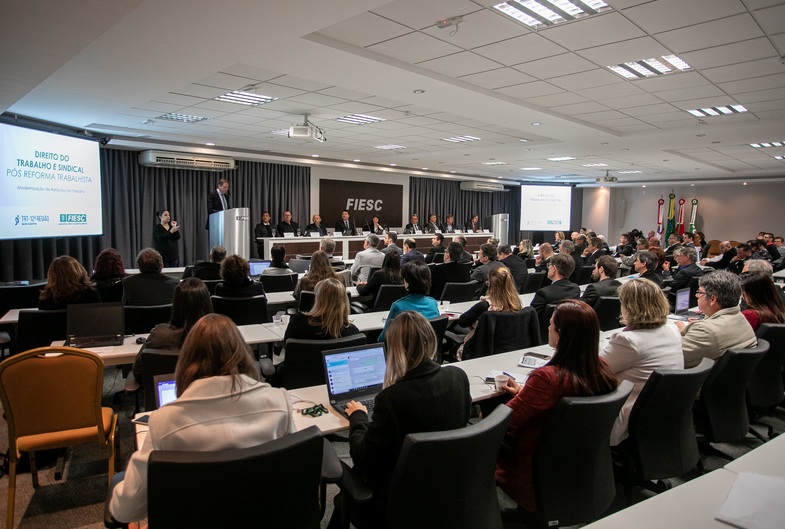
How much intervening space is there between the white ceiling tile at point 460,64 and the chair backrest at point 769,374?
3028mm

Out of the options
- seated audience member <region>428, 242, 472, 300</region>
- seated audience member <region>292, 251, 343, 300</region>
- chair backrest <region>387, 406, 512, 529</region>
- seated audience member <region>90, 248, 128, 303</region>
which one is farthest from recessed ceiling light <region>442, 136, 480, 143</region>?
chair backrest <region>387, 406, 512, 529</region>

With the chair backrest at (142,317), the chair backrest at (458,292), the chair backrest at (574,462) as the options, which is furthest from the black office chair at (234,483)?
the chair backrest at (458,292)

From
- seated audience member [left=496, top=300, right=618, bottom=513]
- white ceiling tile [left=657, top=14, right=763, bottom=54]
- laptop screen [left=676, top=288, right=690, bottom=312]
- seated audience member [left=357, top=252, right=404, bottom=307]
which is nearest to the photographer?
seated audience member [left=496, top=300, right=618, bottom=513]

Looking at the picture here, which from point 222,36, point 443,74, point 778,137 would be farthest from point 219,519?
point 778,137

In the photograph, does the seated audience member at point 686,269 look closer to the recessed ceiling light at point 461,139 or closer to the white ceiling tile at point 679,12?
the white ceiling tile at point 679,12

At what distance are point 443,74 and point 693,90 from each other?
8.94 ft

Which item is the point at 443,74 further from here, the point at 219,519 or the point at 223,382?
the point at 219,519

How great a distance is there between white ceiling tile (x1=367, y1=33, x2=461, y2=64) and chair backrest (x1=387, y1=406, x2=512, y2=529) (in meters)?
3.14

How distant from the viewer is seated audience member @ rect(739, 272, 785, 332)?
11.3 ft

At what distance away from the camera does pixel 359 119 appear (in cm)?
695

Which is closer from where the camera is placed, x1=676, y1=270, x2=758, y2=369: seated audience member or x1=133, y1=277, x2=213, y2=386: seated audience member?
x1=133, y1=277, x2=213, y2=386: seated audience member

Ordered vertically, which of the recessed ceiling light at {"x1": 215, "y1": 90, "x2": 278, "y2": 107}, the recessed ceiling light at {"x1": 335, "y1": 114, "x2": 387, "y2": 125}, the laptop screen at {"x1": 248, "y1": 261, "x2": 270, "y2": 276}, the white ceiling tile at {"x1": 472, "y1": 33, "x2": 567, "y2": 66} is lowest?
the laptop screen at {"x1": 248, "y1": 261, "x2": 270, "y2": 276}

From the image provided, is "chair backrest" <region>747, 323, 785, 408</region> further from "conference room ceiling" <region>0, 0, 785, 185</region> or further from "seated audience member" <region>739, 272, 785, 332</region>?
"conference room ceiling" <region>0, 0, 785, 185</region>

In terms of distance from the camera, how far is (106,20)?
115 inches
